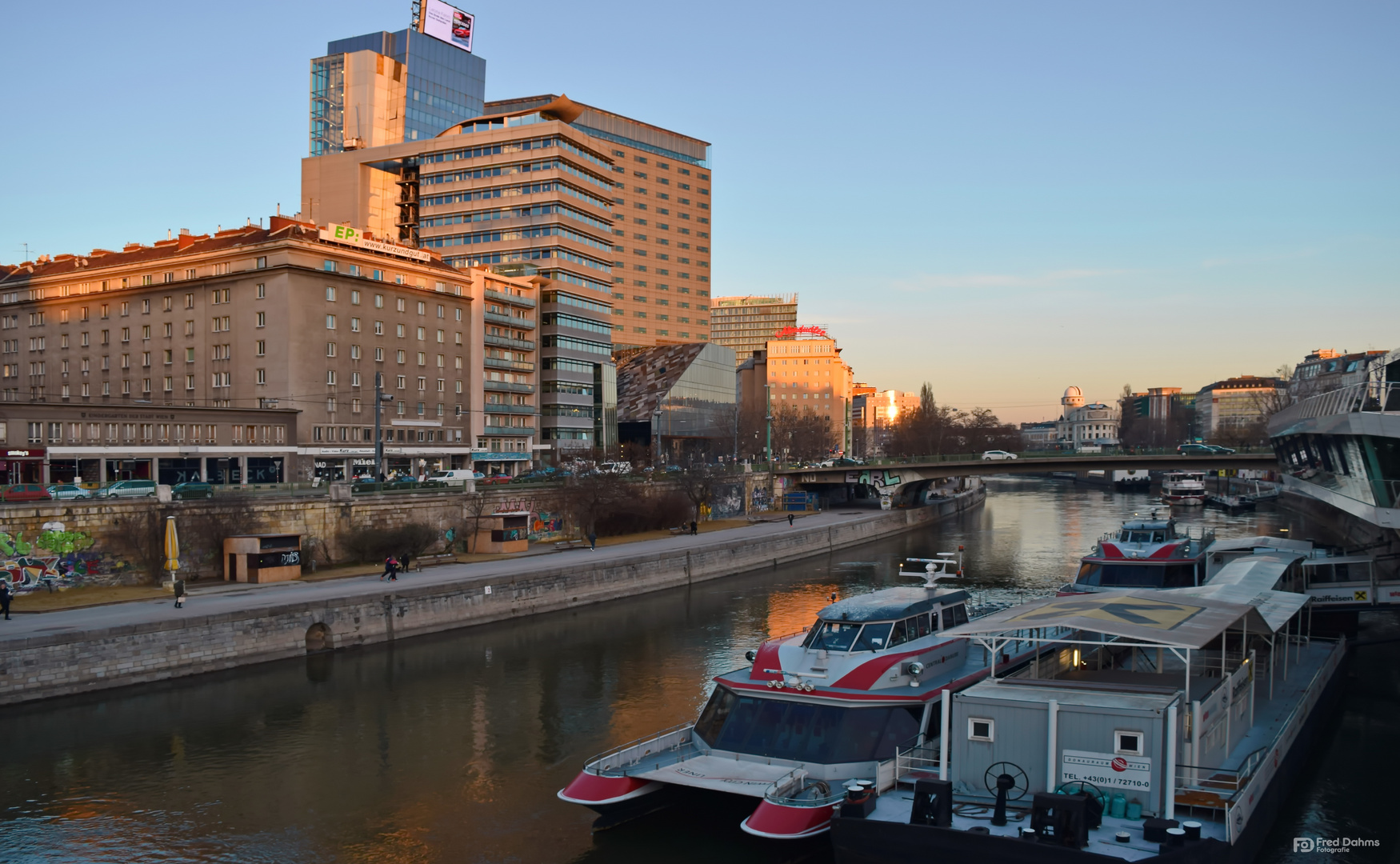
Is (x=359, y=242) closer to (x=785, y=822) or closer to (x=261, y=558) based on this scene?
(x=261, y=558)

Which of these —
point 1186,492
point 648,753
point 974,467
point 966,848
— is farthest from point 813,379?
point 966,848

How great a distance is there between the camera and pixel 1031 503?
437 feet

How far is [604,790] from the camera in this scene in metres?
19.5

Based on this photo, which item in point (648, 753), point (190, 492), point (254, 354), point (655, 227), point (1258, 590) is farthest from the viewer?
point (655, 227)

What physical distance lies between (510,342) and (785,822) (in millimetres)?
79382

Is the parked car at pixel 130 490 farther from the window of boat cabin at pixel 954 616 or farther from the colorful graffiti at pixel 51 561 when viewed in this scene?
the window of boat cabin at pixel 954 616

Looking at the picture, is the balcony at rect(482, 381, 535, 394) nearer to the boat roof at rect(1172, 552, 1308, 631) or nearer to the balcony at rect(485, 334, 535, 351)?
the balcony at rect(485, 334, 535, 351)

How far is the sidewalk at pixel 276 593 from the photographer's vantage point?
34031mm

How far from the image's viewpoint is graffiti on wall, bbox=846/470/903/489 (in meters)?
98.4

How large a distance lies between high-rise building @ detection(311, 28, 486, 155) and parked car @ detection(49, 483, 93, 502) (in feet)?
320

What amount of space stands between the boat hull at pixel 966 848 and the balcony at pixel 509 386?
76959 millimetres

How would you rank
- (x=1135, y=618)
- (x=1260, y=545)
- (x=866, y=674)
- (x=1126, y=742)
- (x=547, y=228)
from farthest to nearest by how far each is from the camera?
1. (x=547, y=228)
2. (x=1260, y=545)
3. (x=866, y=674)
4. (x=1135, y=618)
5. (x=1126, y=742)

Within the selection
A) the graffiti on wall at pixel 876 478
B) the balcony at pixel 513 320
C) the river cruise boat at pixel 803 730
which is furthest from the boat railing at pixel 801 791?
the graffiti on wall at pixel 876 478

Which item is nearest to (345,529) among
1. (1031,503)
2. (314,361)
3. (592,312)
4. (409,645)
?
(409,645)
